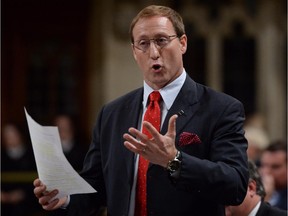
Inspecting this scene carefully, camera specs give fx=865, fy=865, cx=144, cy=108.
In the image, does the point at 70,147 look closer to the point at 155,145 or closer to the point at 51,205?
the point at 51,205

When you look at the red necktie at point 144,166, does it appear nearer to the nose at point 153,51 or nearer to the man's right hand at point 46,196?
the nose at point 153,51

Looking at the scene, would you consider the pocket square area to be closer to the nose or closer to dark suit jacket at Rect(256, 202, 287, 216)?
the nose

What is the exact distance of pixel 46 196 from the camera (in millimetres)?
3098

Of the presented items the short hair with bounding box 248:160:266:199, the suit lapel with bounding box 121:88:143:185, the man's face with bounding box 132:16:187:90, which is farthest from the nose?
the short hair with bounding box 248:160:266:199

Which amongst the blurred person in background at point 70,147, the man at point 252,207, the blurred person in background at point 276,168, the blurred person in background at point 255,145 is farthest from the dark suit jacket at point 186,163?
the blurred person in background at point 70,147

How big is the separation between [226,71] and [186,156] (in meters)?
8.90

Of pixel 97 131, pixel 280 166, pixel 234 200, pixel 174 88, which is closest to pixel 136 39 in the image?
pixel 174 88

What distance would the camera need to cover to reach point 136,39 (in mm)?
3104

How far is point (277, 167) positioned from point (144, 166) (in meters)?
3.06

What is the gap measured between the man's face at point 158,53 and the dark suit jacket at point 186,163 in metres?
0.11

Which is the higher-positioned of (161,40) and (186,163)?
(161,40)

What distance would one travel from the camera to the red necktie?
306 cm

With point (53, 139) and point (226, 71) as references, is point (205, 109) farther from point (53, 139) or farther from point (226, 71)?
point (226, 71)

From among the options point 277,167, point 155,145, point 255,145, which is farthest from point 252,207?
point 255,145
